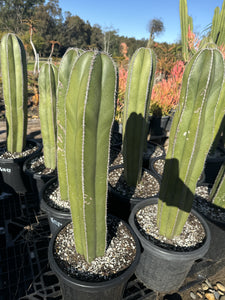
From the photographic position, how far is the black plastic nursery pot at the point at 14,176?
7.23ft

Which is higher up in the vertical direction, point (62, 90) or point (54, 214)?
point (62, 90)

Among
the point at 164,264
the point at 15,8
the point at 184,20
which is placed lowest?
the point at 164,264

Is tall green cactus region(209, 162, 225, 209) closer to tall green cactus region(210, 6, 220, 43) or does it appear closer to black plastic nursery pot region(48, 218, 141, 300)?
black plastic nursery pot region(48, 218, 141, 300)

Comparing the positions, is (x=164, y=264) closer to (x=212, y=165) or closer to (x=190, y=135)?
(x=190, y=135)

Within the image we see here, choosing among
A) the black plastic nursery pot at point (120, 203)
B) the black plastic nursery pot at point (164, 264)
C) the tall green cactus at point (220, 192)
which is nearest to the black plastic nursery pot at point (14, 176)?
the black plastic nursery pot at point (120, 203)

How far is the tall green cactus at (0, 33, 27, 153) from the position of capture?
2016 mm

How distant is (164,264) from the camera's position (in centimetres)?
135

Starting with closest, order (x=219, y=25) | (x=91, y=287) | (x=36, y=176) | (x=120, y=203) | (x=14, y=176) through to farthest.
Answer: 1. (x=91, y=287)
2. (x=120, y=203)
3. (x=36, y=176)
4. (x=14, y=176)
5. (x=219, y=25)

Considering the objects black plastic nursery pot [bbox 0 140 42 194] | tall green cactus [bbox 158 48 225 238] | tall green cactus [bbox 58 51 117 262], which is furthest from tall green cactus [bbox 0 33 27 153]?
tall green cactus [bbox 158 48 225 238]

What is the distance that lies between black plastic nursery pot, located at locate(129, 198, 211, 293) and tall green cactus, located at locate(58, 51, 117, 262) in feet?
1.32

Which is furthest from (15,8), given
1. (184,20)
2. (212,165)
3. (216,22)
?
(212,165)

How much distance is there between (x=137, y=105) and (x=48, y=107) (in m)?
0.86

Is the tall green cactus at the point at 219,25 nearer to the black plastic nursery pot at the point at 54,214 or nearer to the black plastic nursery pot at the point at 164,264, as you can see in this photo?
the black plastic nursery pot at the point at 164,264

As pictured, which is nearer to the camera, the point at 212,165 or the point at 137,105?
the point at 137,105
